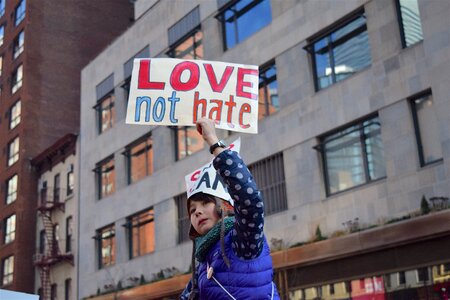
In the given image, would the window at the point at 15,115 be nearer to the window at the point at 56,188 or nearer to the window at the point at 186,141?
the window at the point at 56,188

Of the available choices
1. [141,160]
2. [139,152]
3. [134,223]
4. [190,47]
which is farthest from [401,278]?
[139,152]

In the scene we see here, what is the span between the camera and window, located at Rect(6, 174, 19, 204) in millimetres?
43250

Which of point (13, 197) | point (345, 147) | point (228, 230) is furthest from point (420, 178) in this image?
point (13, 197)

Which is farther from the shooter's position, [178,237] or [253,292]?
[178,237]

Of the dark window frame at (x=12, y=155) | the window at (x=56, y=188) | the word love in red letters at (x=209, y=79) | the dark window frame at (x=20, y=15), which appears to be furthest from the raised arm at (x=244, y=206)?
the dark window frame at (x=20, y=15)

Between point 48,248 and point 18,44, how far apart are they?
57.0 ft

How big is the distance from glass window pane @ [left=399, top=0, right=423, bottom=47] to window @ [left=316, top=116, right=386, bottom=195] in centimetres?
246

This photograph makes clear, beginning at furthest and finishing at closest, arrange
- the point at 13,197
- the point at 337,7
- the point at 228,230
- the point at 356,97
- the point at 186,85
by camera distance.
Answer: the point at 13,197, the point at 337,7, the point at 356,97, the point at 186,85, the point at 228,230

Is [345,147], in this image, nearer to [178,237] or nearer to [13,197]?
[178,237]

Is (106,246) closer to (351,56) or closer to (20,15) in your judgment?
(351,56)

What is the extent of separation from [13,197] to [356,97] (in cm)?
3069

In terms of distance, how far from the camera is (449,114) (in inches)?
640

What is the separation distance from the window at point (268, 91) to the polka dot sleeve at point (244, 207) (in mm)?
18710

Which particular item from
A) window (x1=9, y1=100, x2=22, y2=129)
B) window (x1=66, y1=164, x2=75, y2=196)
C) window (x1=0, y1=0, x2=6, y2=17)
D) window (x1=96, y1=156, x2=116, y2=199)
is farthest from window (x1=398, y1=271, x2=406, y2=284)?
window (x1=0, y1=0, x2=6, y2=17)
